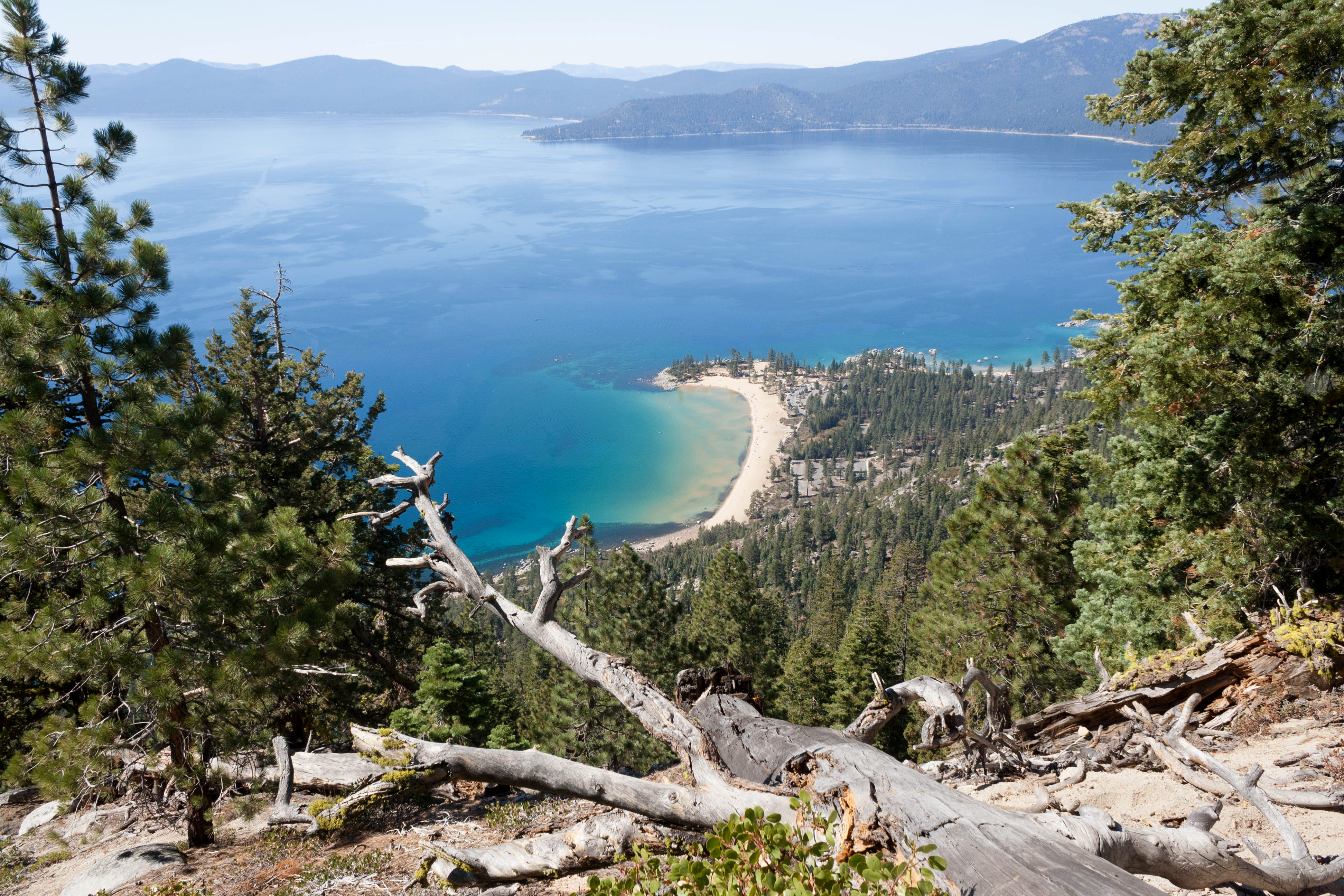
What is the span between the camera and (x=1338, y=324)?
6.50 m

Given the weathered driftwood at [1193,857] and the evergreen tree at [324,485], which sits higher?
the weathered driftwood at [1193,857]

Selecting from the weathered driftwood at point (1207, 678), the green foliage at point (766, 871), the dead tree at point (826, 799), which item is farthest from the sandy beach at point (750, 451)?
the green foliage at point (766, 871)

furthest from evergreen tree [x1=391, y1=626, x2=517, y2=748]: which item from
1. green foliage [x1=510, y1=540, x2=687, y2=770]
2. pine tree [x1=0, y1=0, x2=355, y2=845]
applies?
green foliage [x1=510, y1=540, x2=687, y2=770]

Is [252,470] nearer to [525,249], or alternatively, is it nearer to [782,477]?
[782,477]

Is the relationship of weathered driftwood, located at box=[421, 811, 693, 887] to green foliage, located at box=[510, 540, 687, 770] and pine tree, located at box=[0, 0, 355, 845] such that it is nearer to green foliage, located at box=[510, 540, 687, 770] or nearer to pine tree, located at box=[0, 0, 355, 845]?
pine tree, located at box=[0, 0, 355, 845]

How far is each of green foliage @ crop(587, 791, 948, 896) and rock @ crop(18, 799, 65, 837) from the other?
874 centimetres

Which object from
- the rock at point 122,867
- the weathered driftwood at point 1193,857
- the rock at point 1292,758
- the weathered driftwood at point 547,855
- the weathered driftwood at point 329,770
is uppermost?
the weathered driftwood at point 1193,857

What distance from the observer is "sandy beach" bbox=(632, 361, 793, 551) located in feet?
280

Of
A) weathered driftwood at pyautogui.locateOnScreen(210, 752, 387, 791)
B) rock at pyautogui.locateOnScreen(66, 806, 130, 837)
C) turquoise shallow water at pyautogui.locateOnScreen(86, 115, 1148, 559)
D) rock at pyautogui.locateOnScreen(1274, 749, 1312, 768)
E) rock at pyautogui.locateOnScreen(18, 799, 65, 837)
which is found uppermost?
rock at pyautogui.locateOnScreen(1274, 749, 1312, 768)

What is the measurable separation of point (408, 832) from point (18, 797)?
23.6ft

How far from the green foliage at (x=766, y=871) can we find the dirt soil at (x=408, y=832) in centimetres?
77

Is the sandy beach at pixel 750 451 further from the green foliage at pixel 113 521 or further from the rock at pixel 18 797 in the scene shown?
the green foliage at pixel 113 521

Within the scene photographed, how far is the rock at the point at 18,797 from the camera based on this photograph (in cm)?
946

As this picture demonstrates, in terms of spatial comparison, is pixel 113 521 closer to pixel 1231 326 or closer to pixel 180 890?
pixel 180 890
